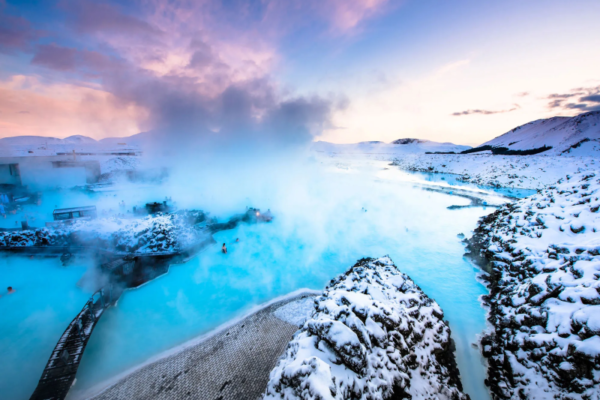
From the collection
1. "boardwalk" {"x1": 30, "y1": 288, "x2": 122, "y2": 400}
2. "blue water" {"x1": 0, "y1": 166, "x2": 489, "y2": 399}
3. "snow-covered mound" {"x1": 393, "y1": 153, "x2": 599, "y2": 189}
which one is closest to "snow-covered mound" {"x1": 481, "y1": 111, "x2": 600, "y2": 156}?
"snow-covered mound" {"x1": 393, "y1": 153, "x2": 599, "y2": 189}

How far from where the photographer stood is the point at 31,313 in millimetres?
8742

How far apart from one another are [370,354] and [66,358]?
869 centimetres

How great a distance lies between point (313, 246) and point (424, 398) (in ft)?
31.3

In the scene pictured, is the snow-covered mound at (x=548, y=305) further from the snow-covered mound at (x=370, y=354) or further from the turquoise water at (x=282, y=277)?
the snow-covered mound at (x=370, y=354)

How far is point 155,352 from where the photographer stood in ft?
24.0

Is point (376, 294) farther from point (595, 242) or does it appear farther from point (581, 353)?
point (595, 242)

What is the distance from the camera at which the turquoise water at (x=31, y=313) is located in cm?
654

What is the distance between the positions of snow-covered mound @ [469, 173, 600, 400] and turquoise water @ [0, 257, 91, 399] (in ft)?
44.2

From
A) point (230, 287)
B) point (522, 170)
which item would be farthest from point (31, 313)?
point (522, 170)

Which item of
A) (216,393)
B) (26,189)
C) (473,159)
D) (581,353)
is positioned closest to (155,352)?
(216,393)

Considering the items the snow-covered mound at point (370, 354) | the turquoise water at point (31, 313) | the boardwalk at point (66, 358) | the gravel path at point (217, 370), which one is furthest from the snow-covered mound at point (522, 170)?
the turquoise water at point (31, 313)

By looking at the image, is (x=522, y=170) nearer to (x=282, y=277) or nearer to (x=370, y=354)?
(x=282, y=277)

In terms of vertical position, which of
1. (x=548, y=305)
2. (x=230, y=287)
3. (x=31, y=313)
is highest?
(x=548, y=305)

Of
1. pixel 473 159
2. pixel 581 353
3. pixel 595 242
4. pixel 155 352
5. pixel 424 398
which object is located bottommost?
pixel 155 352
